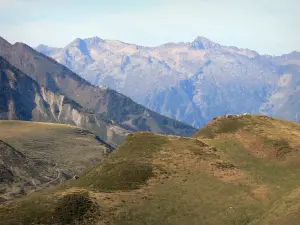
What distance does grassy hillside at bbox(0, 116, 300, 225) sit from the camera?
76.1 m

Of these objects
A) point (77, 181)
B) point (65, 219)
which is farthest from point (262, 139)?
point (65, 219)

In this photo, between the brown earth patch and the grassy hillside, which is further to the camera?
the brown earth patch

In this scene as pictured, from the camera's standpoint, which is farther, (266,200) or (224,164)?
(224,164)

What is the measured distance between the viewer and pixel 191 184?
92.8 meters

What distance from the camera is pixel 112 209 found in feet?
258

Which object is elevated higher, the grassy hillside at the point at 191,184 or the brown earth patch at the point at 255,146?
the brown earth patch at the point at 255,146

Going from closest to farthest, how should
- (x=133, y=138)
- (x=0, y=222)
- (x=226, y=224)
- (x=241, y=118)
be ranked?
1. (x=0, y=222)
2. (x=226, y=224)
3. (x=133, y=138)
4. (x=241, y=118)

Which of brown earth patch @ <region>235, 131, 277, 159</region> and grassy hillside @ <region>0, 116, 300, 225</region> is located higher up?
brown earth patch @ <region>235, 131, 277, 159</region>

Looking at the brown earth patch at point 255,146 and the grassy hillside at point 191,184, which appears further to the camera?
the brown earth patch at point 255,146

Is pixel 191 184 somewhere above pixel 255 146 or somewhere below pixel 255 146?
below

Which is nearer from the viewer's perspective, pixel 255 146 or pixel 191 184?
pixel 191 184

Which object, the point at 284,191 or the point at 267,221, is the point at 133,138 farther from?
the point at 267,221

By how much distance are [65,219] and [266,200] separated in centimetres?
3820

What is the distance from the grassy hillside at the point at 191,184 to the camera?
7606 centimetres
